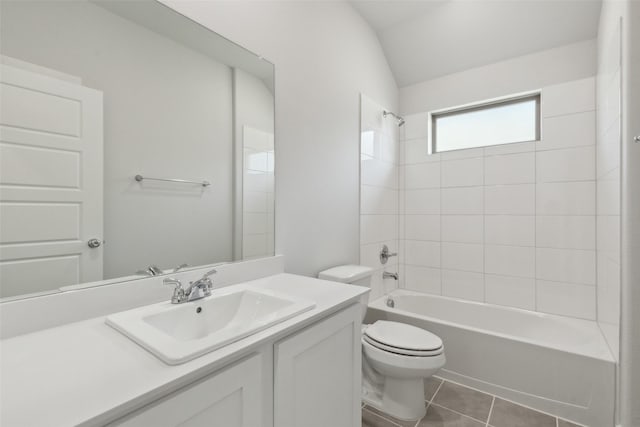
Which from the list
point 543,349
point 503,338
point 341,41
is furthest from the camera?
point 341,41

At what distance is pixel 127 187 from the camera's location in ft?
3.51

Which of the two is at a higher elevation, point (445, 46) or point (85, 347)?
point (445, 46)

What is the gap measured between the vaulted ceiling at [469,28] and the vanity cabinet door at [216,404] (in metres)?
2.50

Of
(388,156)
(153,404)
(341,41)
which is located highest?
(341,41)

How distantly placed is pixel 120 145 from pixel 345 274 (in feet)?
4.45

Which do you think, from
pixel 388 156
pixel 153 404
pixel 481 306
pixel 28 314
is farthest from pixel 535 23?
pixel 28 314

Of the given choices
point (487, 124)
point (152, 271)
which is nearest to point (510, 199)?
point (487, 124)

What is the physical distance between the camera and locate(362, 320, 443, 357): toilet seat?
1.60m

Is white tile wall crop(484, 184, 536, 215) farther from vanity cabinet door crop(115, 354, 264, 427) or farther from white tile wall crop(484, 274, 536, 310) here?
vanity cabinet door crop(115, 354, 264, 427)

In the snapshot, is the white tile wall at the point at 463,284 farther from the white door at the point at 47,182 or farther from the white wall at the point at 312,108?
the white door at the point at 47,182

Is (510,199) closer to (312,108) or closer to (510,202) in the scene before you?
(510,202)

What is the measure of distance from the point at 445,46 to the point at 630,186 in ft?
5.66

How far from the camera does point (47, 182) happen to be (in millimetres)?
891

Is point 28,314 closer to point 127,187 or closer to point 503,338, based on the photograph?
point 127,187
